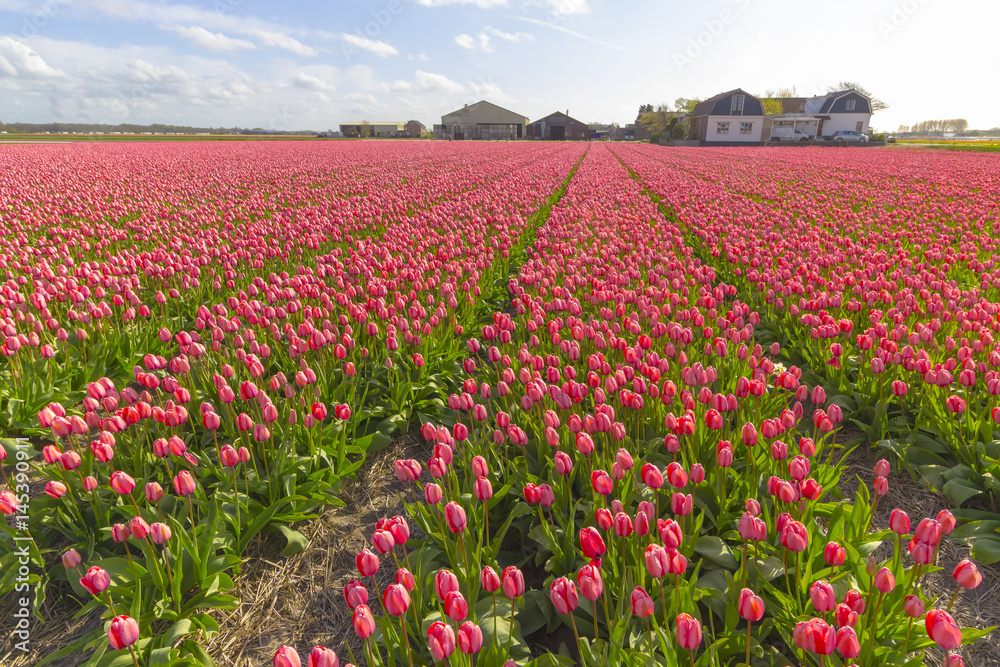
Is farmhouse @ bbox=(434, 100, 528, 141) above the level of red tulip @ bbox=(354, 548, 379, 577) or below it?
above

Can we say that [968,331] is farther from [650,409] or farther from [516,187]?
[516,187]

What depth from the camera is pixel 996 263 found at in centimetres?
642

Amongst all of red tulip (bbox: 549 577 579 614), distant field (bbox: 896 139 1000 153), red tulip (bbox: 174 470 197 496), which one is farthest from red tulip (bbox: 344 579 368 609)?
distant field (bbox: 896 139 1000 153)

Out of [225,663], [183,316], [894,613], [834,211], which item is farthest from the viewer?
[834,211]

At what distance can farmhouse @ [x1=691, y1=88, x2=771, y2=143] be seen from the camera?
238 ft

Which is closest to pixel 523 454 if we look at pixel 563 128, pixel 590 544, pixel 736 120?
pixel 590 544

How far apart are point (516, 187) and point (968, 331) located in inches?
501

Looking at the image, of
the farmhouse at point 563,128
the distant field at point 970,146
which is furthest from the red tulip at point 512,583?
the farmhouse at point 563,128

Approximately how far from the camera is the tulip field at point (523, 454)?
205 centimetres

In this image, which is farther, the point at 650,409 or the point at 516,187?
the point at 516,187

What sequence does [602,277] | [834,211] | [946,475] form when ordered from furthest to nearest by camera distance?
[834,211] → [602,277] → [946,475]

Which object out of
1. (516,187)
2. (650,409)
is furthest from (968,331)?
(516,187)

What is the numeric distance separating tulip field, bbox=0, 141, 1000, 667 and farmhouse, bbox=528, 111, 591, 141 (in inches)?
4486

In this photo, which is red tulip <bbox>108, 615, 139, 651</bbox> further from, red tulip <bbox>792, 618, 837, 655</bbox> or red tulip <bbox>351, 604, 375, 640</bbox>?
red tulip <bbox>792, 618, 837, 655</bbox>
